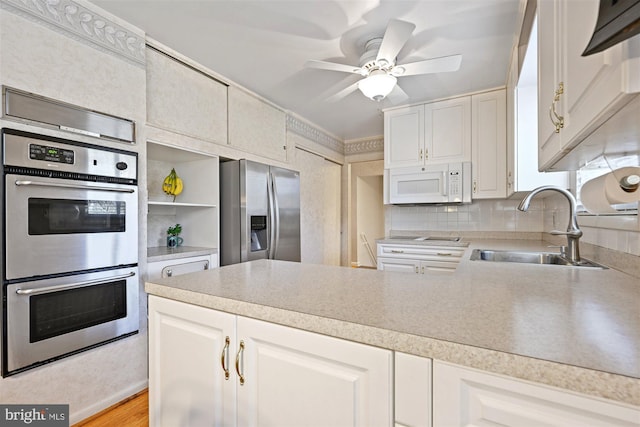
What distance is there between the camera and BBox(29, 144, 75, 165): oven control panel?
1454mm

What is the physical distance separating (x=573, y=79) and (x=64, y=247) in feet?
7.54

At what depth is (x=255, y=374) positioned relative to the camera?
2.63 feet

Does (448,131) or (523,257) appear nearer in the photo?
(523,257)

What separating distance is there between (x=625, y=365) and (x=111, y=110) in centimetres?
240

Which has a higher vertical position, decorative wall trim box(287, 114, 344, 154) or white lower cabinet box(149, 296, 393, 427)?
decorative wall trim box(287, 114, 344, 154)

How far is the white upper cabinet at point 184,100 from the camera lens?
2.10 m

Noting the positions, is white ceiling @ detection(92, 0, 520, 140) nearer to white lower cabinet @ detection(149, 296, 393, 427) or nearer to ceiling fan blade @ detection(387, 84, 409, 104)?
ceiling fan blade @ detection(387, 84, 409, 104)

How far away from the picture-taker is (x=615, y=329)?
59 centimetres

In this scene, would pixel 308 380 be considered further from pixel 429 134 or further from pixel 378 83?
pixel 429 134

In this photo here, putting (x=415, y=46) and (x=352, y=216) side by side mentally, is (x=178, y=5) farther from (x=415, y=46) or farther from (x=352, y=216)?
(x=352, y=216)

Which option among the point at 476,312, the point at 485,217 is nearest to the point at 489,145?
the point at 485,217

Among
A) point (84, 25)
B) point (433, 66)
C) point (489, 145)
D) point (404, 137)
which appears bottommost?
point (489, 145)

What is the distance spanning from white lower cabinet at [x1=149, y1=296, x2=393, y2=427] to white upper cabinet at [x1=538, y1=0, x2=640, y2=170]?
0.71 metres

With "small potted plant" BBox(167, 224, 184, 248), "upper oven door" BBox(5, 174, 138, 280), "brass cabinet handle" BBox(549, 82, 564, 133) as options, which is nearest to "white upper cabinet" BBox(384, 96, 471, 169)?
"brass cabinet handle" BBox(549, 82, 564, 133)
